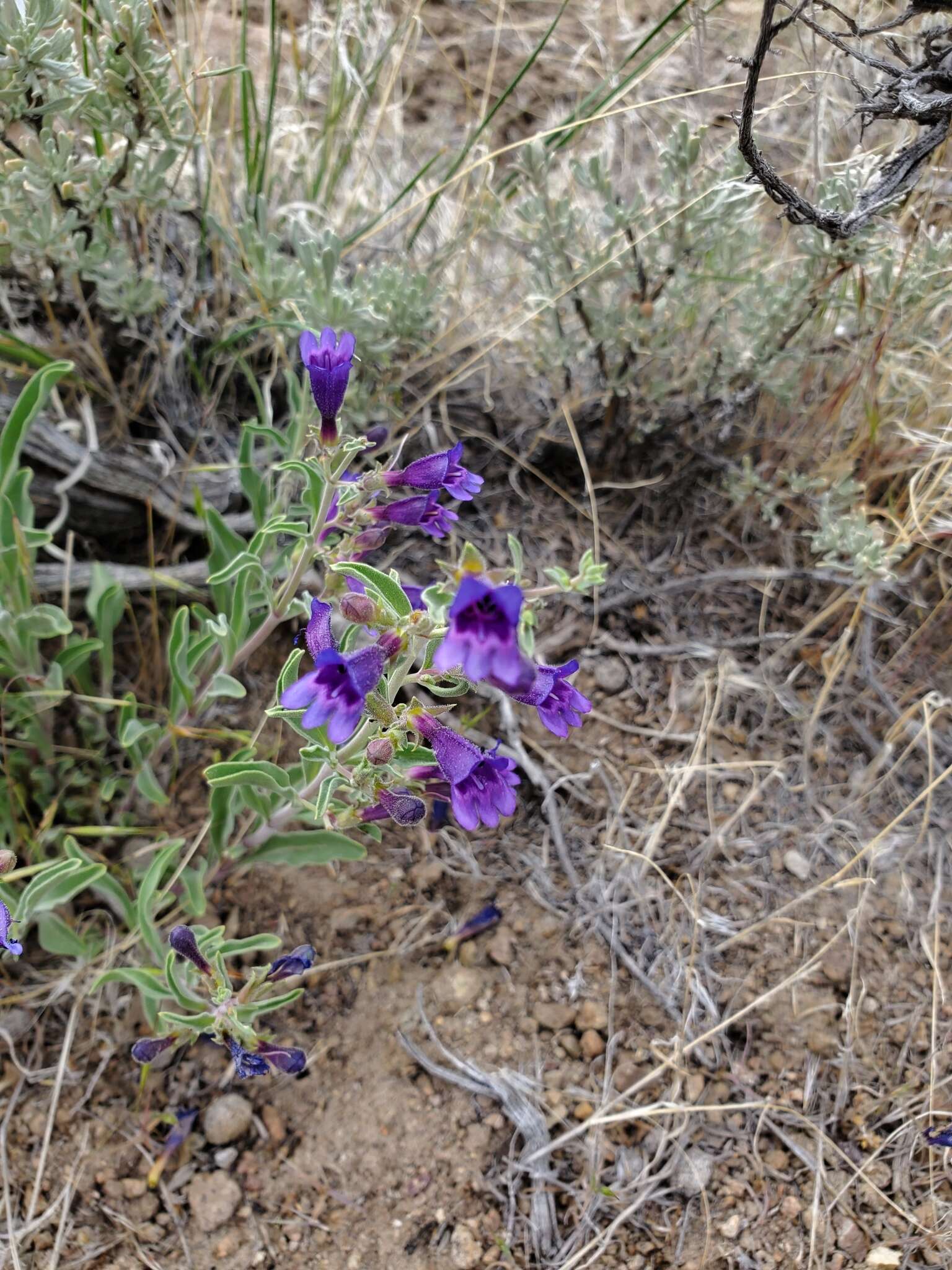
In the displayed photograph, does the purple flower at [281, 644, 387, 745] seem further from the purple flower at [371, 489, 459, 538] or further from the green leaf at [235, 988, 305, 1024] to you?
the green leaf at [235, 988, 305, 1024]

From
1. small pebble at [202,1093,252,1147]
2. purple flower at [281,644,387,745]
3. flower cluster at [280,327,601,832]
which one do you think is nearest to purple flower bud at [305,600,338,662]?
flower cluster at [280,327,601,832]

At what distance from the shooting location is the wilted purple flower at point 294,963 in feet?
7.26

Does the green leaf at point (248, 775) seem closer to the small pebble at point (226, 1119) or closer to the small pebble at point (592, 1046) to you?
the small pebble at point (226, 1119)

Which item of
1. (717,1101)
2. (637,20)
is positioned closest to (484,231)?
(637,20)

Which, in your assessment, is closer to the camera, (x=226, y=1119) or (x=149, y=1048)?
(x=149, y=1048)

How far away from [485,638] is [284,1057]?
1.23 m

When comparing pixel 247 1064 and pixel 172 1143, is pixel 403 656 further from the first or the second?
pixel 172 1143

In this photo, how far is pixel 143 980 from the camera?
7.28 ft

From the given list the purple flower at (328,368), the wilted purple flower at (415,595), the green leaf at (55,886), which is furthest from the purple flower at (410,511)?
the green leaf at (55,886)

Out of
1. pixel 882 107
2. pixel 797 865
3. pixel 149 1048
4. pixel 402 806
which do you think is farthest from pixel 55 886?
pixel 882 107

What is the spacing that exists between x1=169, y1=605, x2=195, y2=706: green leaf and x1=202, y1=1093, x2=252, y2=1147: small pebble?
3.21 feet

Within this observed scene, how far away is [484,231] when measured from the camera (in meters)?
3.49

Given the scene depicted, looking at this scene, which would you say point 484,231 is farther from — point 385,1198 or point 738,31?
point 385,1198

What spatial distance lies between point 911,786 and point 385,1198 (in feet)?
5.83
